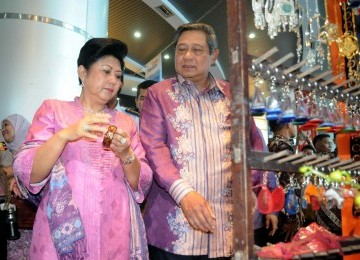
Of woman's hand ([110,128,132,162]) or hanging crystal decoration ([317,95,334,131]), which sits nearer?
woman's hand ([110,128,132,162])

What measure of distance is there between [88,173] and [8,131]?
2224 mm

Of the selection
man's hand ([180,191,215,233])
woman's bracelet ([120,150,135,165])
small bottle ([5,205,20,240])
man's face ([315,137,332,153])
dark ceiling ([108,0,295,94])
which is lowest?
Result: small bottle ([5,205,20,240])

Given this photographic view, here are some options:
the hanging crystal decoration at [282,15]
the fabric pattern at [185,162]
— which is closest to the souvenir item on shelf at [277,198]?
the fabric pattern at [185,162]

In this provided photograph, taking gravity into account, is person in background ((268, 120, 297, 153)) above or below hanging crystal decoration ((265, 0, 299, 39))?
below

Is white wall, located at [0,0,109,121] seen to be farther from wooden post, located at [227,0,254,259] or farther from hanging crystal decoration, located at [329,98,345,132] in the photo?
wooden post, located at [227,0,254,259]

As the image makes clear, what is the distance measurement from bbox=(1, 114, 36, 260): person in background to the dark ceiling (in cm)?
496

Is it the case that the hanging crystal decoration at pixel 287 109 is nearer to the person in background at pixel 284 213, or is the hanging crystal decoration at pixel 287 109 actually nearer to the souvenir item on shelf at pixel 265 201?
the souvenir item on shelf at pixel 265 201

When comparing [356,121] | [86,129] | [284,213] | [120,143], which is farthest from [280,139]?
[86,129]

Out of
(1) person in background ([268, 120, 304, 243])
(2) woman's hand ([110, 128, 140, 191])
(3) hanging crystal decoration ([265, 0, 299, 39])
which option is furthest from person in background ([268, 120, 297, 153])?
(2) woman's hand ([110, 128, 140, 191])

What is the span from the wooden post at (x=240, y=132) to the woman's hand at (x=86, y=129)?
59cm

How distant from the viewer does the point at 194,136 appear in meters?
1.85

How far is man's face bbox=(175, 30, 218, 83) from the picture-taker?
2.01 metres

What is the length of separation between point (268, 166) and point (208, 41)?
0.97m

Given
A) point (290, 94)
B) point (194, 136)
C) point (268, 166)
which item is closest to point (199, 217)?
point (268, 166)
